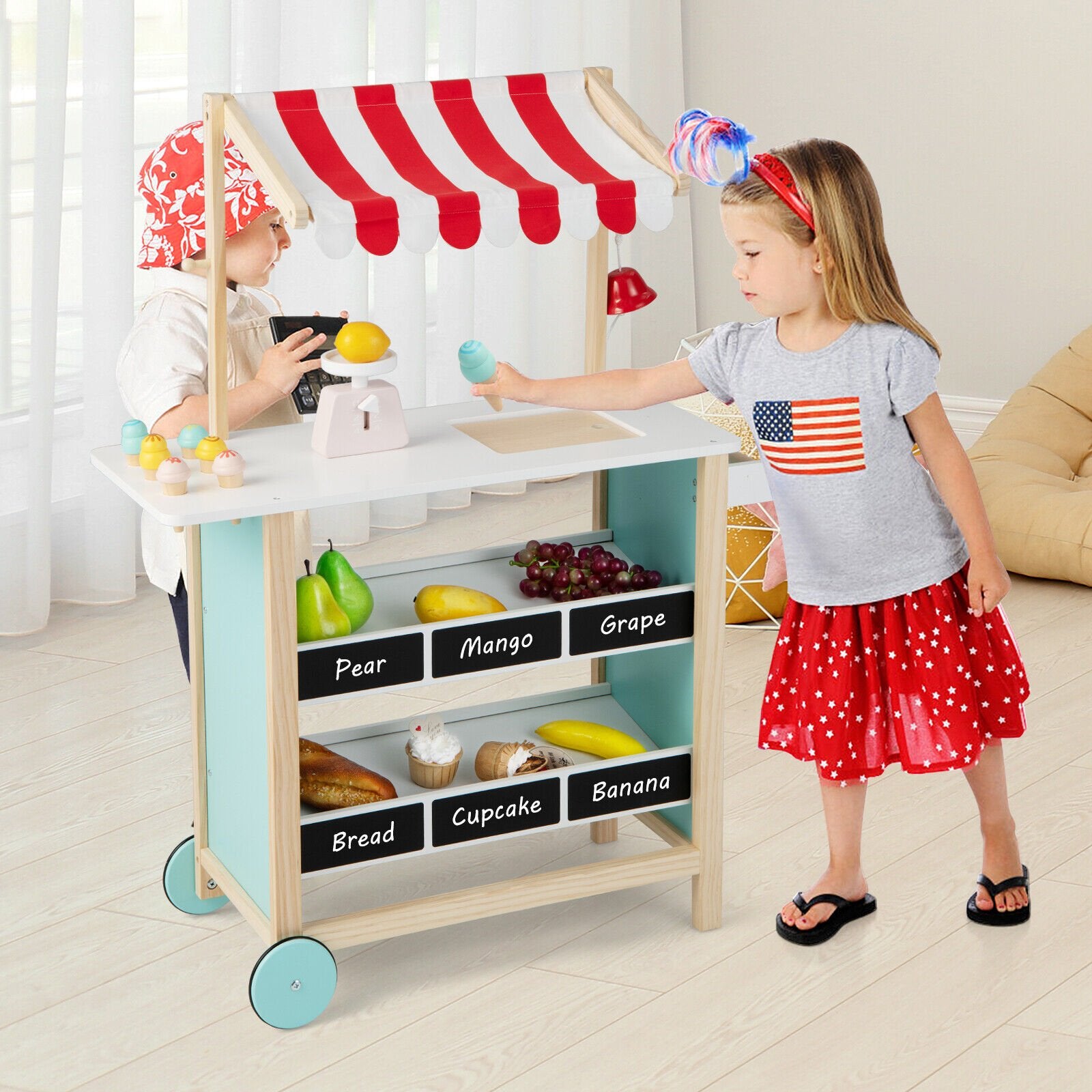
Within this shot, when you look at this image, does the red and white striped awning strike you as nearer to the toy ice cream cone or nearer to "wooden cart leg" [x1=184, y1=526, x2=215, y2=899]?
"wooden cart leg" [x1=184, y1=526, x2=215, y2=899]

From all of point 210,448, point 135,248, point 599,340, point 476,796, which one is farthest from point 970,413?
point 210,448

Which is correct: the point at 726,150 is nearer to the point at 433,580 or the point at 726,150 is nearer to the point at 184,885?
the point at 433,580

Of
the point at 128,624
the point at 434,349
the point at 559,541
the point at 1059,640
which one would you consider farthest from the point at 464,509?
the point at 559,541

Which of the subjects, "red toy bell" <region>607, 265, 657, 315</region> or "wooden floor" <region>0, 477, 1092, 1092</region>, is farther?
"red toy bell" <region>607, 265, 657, 315</region>

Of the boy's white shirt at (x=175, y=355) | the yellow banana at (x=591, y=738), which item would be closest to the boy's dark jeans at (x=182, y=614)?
the boy's white shirt at (x=175, y=355)

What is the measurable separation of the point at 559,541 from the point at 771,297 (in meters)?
0.45

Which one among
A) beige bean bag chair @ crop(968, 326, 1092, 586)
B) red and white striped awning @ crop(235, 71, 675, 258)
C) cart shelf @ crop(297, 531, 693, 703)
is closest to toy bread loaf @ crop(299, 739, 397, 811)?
cart shelf @ crop(297, 531, 693, 703)

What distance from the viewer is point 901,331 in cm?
177

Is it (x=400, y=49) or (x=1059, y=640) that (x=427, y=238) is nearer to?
(x=1059, y=640)

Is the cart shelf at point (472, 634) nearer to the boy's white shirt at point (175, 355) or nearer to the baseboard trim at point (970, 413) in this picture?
the boy's white shirt at point (175, 355)

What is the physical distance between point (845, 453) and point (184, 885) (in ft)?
3.18

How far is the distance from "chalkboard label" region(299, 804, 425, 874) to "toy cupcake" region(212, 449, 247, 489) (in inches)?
15.0

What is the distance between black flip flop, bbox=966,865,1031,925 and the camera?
6.61 ft

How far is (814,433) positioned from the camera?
1803mm
